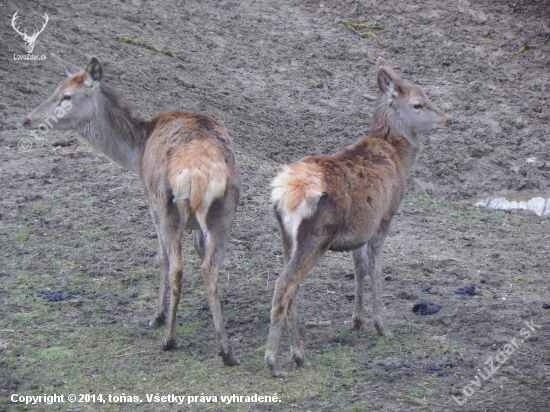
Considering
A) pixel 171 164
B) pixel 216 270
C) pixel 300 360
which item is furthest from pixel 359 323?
pixel 171 164

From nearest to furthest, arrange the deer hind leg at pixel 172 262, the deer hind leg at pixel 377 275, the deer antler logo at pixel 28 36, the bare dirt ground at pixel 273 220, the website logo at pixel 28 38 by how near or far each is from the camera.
A: the bare dirt ground at pixel 273 220
the deer hind leg at pixel 172 262
the deer hind leg at pixel 377 275
the website logo at pixel 28 38
the deer antler logo at pixel 28 36

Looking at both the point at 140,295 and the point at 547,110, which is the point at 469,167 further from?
the point at 140,295

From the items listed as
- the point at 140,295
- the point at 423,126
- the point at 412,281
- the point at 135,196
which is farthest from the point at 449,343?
the point at 135,196

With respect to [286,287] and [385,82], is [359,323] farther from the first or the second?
[385,82]

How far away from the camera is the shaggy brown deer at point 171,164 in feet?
20.7

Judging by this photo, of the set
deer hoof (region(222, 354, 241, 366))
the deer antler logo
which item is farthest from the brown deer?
the deer antler logo

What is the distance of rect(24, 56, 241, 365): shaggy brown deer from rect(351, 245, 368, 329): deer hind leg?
4.33ft

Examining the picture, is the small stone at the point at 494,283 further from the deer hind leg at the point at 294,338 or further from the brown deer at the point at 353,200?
the deer hind leg at the point at 294,338

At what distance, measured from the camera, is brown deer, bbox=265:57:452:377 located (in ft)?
19.7

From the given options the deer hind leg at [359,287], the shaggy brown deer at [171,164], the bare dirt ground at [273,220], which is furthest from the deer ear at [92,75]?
the deer hind leg at [359,287]

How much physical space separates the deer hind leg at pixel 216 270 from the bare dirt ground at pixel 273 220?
0.15m

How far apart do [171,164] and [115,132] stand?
1.45 m

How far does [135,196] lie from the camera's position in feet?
31.1

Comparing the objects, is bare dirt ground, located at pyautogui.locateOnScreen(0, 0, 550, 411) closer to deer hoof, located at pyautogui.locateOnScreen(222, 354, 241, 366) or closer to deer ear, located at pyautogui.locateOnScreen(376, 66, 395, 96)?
deer hoof, located at pyautogui.locateOnScreen(222, 354, 241, 366)
